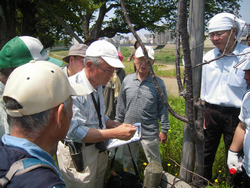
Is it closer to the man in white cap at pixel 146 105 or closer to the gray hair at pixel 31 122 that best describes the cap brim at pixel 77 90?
the gray hair at pixel 31 122

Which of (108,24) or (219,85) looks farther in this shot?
(108,24)

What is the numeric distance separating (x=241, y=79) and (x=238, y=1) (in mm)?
13390

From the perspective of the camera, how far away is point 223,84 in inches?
→ 91.3

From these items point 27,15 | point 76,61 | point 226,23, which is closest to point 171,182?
point 226,23

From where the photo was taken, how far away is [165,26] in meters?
11.8

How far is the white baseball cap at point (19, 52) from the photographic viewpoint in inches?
64.2

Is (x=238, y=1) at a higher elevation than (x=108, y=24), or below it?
higher

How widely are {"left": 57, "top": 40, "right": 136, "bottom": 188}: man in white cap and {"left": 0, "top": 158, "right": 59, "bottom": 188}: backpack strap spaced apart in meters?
0.82

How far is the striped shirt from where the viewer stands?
263 centimetres

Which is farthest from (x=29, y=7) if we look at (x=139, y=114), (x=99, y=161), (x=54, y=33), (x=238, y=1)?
(x=238, y=1)

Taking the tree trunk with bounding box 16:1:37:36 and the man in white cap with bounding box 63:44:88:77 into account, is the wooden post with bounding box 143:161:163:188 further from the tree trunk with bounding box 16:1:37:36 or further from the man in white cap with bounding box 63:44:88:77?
the tree trunk with bounding box 16:1:37:36

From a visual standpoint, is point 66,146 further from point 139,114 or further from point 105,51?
point 139,114

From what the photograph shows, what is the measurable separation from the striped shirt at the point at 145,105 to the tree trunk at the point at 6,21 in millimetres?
4426

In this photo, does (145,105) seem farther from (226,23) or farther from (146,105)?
Answer: (226,23)
